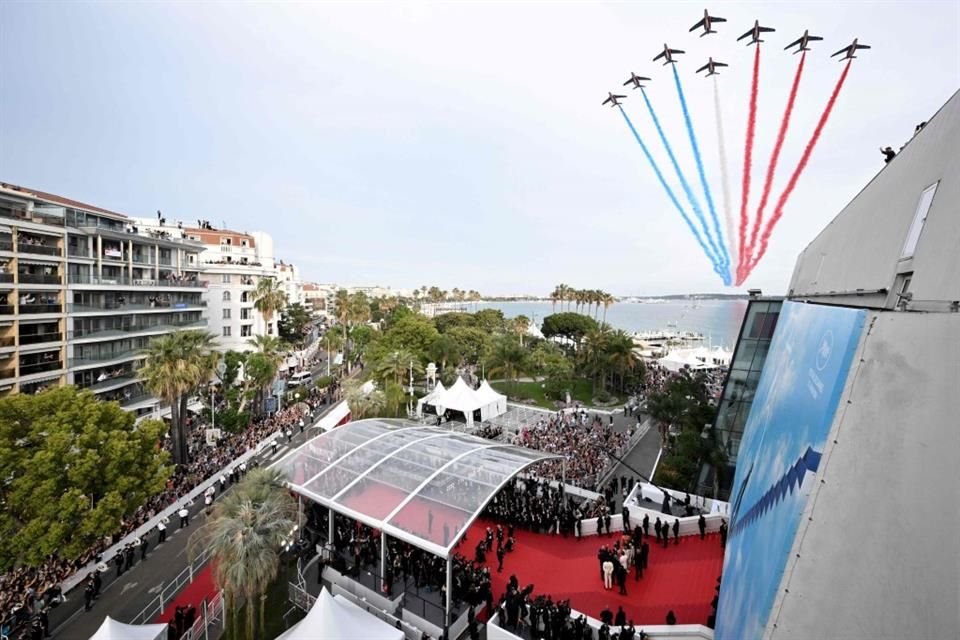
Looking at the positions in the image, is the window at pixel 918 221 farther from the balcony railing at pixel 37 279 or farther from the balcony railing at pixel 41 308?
the balcony railing at pixel 41 308

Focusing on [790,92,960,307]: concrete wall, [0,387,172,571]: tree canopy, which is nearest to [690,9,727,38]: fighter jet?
[790,92,960,307]: concrete wall

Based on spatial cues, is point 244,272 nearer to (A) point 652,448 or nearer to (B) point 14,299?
(B) point 14,299

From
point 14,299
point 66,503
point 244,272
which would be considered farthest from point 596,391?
point 14,299

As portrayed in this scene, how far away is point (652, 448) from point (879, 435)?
30.1 m

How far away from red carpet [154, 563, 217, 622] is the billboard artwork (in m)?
17.1

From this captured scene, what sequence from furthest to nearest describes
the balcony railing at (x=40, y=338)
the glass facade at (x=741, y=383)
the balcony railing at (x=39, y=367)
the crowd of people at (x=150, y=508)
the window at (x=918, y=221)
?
the balcony railing at (x=40, y=338) < the balcony railing at (x=39, y=367) < the glass facade at (x=741, y=383) < the crowd of people at (x=150, y=508) < the window at (x=918, y=221)

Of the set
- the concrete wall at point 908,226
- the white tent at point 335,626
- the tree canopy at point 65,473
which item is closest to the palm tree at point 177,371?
the tree canopy at point 65,473

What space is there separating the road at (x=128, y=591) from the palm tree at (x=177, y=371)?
8259mm

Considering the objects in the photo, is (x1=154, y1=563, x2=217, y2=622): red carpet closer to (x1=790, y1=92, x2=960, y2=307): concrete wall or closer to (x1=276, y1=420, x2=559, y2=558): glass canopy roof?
Answer: (x1=276, y1=420, x2=559, y2=558): glass canopy roof

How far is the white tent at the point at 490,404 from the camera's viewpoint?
1503 inches

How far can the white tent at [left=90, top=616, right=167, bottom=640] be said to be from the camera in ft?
37.8

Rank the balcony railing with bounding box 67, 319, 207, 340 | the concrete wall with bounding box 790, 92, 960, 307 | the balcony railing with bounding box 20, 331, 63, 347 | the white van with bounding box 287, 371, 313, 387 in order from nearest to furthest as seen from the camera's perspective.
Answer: the concrete wall with bounding box 790, 92, 960, 307 < the balcony railing with bounding box 20, 331, 63, 347 < the balcony railing with bounding box 67, 319, 207, 340 < the white van with bounding box 287, 371, 313, 387

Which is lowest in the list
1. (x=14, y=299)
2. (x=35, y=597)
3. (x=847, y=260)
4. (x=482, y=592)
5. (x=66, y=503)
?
(x=35, y=597)

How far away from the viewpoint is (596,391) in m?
52.2
